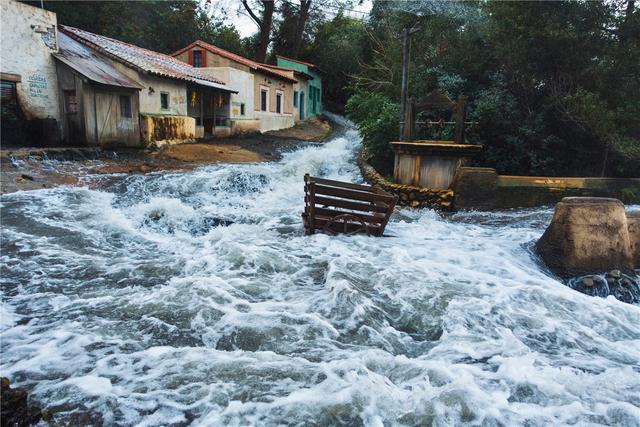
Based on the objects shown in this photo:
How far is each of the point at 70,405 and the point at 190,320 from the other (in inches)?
63.4

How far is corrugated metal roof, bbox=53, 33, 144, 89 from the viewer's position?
13.9 metres

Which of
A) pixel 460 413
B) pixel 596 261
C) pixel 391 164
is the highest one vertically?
pixel 391 164

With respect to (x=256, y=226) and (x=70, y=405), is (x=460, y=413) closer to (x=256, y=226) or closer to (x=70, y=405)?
(x=70, y=405)

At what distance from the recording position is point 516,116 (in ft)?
43.9

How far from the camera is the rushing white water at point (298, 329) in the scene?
351cm

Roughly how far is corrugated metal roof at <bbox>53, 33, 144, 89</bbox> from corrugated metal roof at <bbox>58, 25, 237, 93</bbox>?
0.34 m

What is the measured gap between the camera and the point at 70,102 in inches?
564

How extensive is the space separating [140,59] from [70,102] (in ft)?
14.1

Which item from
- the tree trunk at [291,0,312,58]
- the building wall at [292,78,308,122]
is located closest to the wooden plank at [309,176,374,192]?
the building wall at [292,78,308,122]

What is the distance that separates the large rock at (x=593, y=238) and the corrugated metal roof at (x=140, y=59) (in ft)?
48.6

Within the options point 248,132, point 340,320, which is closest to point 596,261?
point 340,320

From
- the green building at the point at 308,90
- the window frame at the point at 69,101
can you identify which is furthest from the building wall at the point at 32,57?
the green building at the point at 308,90

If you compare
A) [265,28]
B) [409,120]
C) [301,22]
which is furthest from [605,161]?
[301,22]

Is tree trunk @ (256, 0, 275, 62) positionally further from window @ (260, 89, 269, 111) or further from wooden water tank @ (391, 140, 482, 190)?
wooden water tank @ (391, 140, 482, 190)
